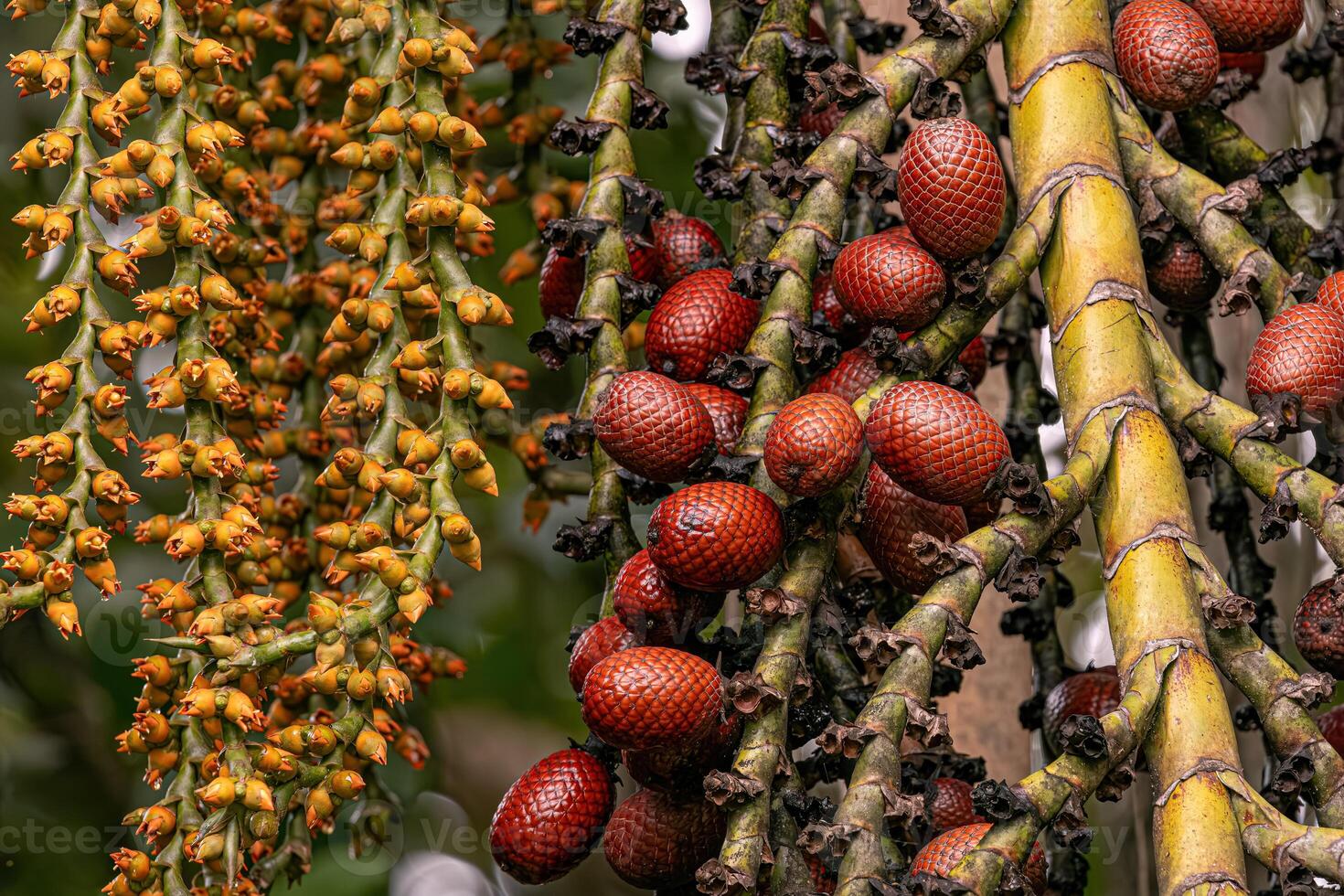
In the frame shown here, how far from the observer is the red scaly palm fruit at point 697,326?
1.29 meters

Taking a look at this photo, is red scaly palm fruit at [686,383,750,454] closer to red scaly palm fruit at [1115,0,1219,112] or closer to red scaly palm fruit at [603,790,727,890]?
red scaly palm fruit at [603,790,727,890]

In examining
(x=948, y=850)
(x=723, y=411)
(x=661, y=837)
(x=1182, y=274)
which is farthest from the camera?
(x=1182, y=274)

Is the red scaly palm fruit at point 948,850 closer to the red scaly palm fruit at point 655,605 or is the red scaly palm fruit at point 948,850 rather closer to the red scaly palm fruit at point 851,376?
the red scaly palm fruit at point 655,605

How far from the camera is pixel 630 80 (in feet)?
4.68

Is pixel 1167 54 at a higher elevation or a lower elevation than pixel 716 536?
higher

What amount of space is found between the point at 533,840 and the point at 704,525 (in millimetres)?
318

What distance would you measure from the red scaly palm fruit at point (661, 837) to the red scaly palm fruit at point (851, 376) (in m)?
0.38

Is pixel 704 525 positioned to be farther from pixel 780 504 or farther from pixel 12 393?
pixel 12 393

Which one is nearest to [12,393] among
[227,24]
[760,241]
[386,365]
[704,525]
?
[227,24]

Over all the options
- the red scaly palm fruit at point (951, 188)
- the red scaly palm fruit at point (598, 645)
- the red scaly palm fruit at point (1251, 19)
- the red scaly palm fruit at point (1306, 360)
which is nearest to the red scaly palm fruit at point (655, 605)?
the red scaly palm fruit at point (598, 645)

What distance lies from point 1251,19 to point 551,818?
1.01m

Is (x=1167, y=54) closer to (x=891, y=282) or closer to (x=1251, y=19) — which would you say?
(x=1251, y=19)

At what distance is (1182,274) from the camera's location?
1403 mm

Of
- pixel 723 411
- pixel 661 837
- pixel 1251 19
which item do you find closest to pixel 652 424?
pixel 723 411
